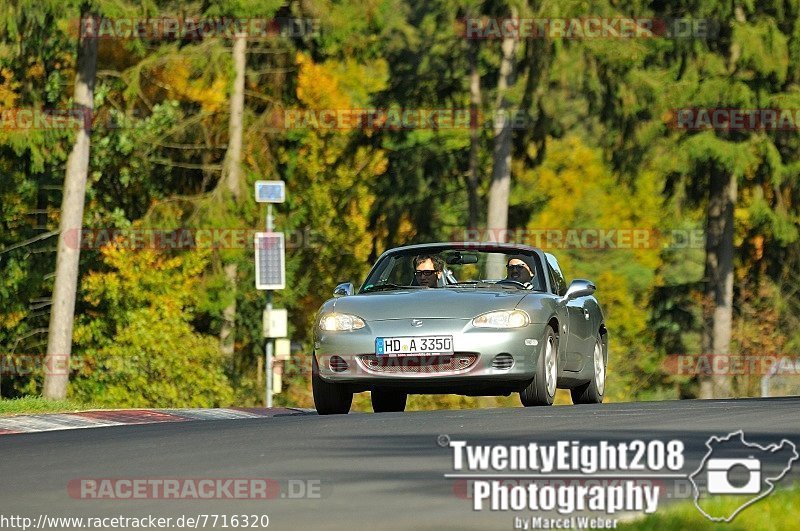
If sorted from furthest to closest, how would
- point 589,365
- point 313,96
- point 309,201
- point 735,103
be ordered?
1. point 313,96
2. point 309,201
3. point 735,103
4. point 589,365

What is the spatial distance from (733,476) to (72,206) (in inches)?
1170

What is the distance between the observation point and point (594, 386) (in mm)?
19656

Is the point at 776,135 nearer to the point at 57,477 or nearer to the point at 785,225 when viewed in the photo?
the point at 785,225

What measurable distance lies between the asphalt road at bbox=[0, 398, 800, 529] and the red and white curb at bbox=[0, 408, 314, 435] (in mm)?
1229

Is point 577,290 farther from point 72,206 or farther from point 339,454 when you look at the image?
point 72,206

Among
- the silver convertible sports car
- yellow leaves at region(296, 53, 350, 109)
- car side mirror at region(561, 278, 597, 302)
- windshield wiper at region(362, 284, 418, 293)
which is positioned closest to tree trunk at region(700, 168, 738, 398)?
yellow leaves at region(296, 53, 350, 109)

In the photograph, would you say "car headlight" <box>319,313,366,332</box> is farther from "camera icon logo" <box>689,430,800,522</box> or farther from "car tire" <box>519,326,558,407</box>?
"camera icon logo" <box>689,430,800,522</box>

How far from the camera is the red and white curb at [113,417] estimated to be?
16.4 meters

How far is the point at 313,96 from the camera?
58.7 m

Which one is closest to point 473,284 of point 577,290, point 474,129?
point 577,290

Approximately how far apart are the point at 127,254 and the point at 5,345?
14.1 ft

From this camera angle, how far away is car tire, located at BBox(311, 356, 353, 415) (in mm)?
17406

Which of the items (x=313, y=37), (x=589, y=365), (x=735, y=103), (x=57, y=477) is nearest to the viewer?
(x=57, y=477)

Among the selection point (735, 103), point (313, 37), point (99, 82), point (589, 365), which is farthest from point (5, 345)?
point (589, 365)
